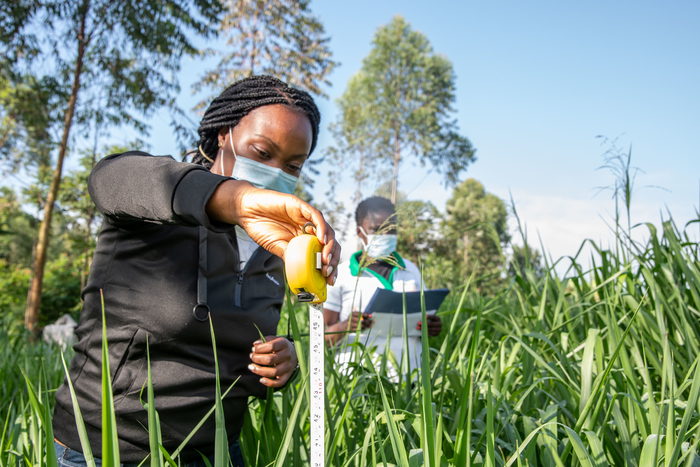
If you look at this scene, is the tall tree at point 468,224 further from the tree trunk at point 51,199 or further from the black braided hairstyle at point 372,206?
the tree trunk at point 51,199

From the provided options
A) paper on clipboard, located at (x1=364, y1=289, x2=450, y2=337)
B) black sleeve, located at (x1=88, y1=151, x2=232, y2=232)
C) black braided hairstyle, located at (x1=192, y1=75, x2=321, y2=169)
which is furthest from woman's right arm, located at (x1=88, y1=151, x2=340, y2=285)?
paper on clipboard, located at (x1=364, y1=289, x2=450, y2=337)

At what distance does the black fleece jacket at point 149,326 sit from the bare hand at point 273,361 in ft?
0.32

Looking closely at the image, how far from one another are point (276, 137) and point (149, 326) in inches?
28.1

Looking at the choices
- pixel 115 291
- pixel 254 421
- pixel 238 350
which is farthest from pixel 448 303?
pixel 115 291

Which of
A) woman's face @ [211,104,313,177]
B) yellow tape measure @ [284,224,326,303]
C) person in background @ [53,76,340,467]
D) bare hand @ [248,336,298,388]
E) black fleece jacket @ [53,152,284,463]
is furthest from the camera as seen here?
woman's face @ [211,104,313,177]

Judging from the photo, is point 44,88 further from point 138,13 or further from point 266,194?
point 266,194

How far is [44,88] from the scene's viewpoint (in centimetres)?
824

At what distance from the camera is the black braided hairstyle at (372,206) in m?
3.61

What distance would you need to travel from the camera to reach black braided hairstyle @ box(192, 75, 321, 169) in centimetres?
155

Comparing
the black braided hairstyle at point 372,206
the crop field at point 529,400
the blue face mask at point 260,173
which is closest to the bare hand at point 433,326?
the crop field at point 529,400

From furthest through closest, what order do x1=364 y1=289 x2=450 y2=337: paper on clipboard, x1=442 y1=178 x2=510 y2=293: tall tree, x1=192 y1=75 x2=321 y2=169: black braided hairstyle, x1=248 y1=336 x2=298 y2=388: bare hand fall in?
1. x1=442 y1=178 x2=510 y2=293: tall tree
2. x1=364 y1=289 x2=450 y2=337: paper on clipboard
3. x1=192 y1=75 x2=321 y2=169: black braided hairstyle
4. x1=248 y1=336 x2=298 y2=388: bare hand

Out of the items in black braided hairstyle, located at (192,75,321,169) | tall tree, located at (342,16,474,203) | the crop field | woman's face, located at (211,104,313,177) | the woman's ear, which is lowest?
the crop field

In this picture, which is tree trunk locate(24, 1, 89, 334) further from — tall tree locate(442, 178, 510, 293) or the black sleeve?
tall tree locate(442, 178, 510, 293)

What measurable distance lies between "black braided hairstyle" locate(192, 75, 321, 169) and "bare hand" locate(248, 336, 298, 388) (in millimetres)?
793
